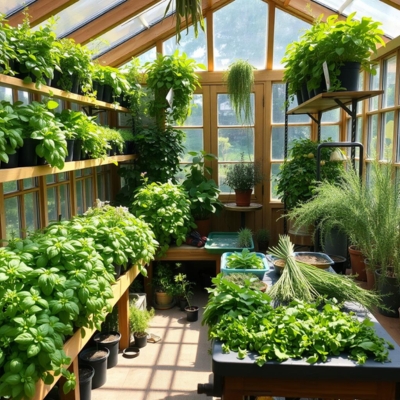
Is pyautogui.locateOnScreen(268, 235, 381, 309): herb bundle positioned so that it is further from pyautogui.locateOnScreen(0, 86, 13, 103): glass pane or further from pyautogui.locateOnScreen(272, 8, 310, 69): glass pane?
pyautogui.locateOnScreen(272, 8, 310, 69): glass pane

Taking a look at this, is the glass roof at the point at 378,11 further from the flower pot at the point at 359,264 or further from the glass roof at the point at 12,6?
the glass roof at the point at 12,6

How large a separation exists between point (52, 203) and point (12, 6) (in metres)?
1.55

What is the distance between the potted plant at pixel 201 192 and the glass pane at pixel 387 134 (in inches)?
75.5

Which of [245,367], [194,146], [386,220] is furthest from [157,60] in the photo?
[245,367]

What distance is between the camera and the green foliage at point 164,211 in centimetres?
413

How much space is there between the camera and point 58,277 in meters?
1.75

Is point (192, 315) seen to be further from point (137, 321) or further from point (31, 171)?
point (31, 171)

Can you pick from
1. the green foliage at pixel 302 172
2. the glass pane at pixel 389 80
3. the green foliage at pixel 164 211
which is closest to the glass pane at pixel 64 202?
the green foliage at pixel 164 211

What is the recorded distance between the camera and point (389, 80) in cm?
367

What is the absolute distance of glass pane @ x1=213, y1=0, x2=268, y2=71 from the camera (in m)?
4.72

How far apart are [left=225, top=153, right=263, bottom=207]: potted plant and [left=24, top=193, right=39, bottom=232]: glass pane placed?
96.6 inches

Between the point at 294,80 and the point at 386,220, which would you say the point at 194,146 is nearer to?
the point at 294,80

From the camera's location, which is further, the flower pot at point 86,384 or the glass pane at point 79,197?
the glass pane at point 79,197

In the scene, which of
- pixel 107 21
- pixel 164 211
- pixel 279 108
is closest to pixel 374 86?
pixel 279 108
